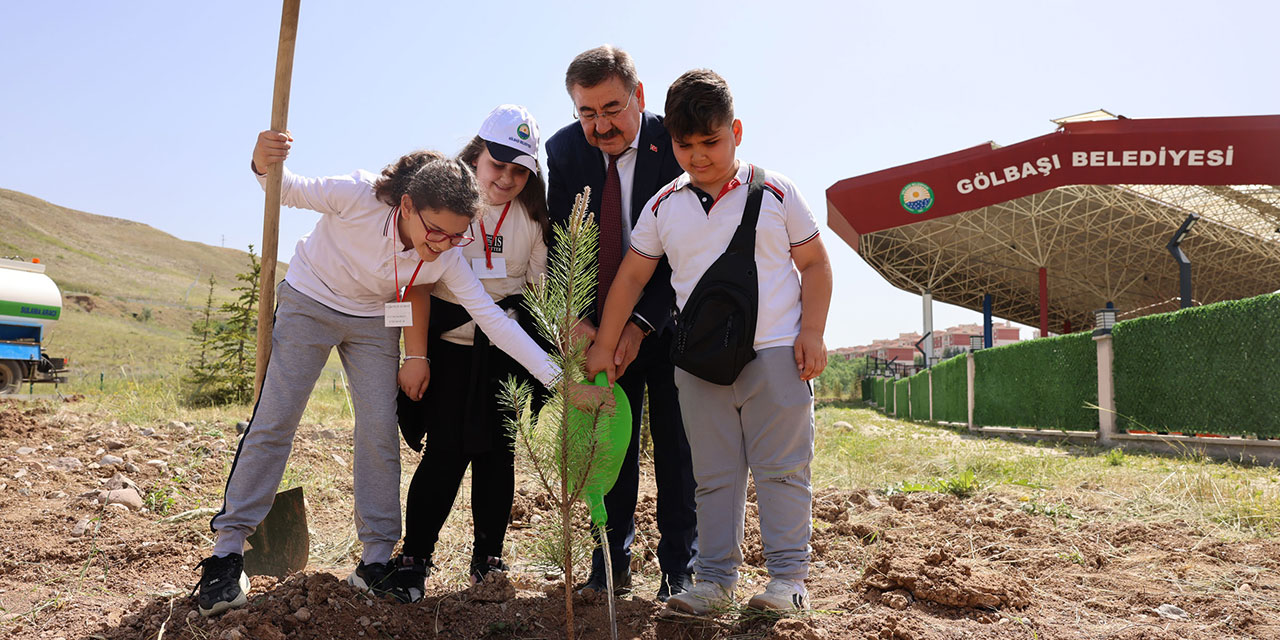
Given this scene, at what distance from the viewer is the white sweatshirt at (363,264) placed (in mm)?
2584

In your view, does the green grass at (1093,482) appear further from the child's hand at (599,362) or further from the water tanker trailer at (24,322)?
the water tanker trailer at (24,322)

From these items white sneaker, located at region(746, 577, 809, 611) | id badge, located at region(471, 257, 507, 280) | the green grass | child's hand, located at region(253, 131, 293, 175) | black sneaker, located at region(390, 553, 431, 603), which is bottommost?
the green grass

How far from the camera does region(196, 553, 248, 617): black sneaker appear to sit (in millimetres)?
2215

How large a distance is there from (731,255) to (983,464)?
4.95 metres

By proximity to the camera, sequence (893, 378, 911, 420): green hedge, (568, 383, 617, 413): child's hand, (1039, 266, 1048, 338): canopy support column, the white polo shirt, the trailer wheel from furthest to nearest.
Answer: (893, 378, 911, 420): green hedge, (1039, 266, 1048, 338): canopy support column, the trailer wheel, the white polo shirt, (568, 383, 617, 413): child's hand

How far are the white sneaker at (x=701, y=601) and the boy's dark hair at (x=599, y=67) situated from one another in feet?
5.46

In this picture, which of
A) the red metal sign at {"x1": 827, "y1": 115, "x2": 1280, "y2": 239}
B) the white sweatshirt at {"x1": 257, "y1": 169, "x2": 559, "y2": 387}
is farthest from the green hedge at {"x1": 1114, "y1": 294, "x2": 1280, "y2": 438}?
the red metal sign at {"x1": 827, "y1": 115, "x2": 1280, "y2": 239}

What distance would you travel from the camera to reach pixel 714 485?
240cm

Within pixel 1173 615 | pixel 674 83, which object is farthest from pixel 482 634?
pixel 1173 615

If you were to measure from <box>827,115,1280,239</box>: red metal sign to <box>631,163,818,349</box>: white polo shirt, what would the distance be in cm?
2132

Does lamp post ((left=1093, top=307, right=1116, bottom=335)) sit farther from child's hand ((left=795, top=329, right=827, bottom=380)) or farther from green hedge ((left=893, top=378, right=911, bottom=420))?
green hedge ((left=893, top=378, right=911, bottom=420))

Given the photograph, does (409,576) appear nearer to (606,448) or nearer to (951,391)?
(606,448)

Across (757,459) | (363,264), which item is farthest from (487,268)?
(757,459)

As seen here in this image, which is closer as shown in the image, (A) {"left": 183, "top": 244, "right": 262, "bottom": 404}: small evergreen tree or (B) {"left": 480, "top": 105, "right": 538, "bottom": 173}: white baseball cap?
(B) {"left": 480, "top": 105, "right": 538, "bottom": 173}: white baseball cap
